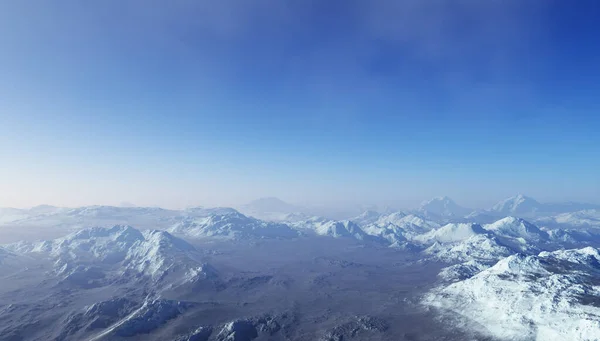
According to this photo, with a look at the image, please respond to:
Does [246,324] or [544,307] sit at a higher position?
→ [544,307]

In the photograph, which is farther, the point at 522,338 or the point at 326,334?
the point at 326,334

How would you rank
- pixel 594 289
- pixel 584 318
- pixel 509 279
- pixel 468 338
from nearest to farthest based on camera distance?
pixel 584 318 < pixel 468 338 < pixel 594 289 < pixel 509 279

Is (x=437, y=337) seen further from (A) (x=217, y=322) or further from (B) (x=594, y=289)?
(A) (x=217, y=322)

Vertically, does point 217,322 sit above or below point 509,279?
below

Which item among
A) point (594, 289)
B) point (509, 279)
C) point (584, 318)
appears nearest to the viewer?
point (584, 318)

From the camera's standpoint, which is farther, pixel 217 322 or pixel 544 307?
pixel 217 322

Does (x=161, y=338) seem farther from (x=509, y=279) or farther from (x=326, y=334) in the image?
(x=509, y=279)

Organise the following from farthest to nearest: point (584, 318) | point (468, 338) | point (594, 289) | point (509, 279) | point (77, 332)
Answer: point (509, 279) → point (77, 332) → point (594, 289) → point (468, 338) → point (584, 318)

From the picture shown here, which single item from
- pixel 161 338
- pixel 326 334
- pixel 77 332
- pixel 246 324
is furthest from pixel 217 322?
pixel 77 332

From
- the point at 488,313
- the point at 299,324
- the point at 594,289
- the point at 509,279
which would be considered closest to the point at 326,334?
the point at 299,324
